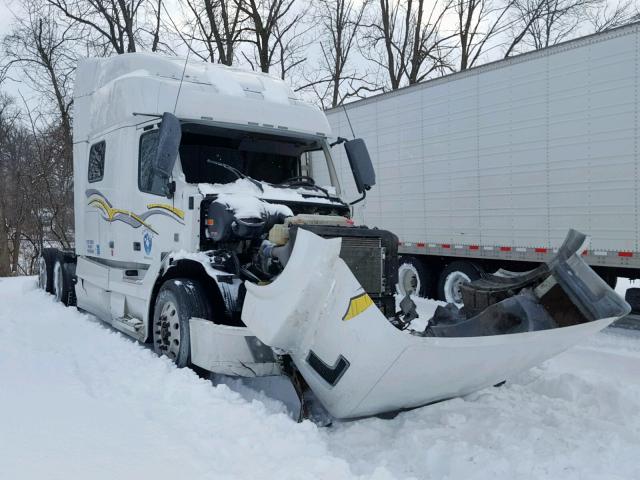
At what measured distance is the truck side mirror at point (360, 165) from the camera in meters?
6.12

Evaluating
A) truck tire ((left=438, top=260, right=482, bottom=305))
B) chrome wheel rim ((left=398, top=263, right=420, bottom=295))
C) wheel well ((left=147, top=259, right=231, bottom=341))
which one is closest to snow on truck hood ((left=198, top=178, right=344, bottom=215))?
wheel well ((left=147, top=259, right=231, bottom=341))

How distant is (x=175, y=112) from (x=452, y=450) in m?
3.88

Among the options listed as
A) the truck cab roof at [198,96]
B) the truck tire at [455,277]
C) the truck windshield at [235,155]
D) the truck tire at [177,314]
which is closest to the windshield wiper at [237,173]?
the truck windshield at [235,155]

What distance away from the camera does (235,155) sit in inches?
225

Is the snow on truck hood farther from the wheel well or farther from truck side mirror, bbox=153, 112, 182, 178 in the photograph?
the wheel well

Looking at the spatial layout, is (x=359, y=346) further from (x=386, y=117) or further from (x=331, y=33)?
(x=331, y=33)

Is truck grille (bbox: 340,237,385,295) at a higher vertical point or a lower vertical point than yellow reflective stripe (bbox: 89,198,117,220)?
lower

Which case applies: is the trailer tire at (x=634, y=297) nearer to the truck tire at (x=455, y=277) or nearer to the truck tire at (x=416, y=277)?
the truck tire at (x=455, y=277)

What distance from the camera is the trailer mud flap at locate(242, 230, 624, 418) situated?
10.6 ft

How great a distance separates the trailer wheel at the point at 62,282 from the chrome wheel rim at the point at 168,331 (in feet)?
13.8

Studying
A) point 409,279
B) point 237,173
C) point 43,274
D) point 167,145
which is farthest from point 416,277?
point 43,274

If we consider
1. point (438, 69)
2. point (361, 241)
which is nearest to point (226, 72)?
point (361, 241)

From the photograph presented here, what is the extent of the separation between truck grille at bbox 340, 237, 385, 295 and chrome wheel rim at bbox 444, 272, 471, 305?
5169mm

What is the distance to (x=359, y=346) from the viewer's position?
323 cm
